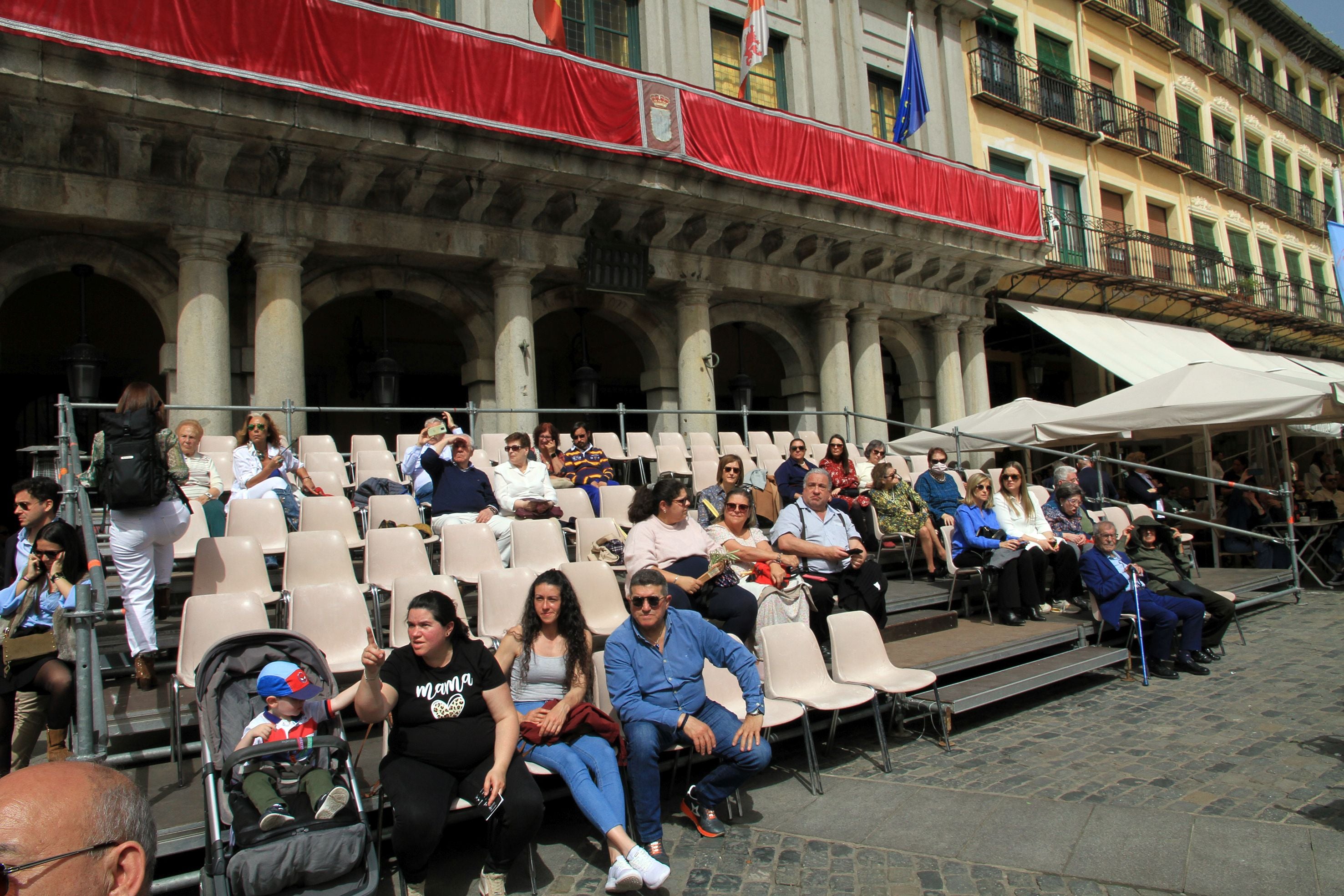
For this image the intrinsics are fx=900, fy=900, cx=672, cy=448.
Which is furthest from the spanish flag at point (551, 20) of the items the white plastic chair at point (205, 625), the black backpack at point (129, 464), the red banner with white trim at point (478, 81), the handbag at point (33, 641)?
the handbag at point (33, 641)

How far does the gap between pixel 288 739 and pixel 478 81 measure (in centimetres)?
873

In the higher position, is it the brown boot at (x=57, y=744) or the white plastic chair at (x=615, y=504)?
the white plastic chair at (x=615, y=504)

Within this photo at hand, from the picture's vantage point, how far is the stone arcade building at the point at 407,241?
932cm

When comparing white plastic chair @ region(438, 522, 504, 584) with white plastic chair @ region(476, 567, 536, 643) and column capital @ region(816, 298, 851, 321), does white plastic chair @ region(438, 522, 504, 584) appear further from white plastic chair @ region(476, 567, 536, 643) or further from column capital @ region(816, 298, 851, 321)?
column capital @ region(816, 298, 851, 321)

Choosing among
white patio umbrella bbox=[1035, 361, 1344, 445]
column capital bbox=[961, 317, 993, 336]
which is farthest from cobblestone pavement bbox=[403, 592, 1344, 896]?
column capital bbox=[961, 317, 993, 336]

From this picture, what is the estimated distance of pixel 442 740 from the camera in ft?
13.2

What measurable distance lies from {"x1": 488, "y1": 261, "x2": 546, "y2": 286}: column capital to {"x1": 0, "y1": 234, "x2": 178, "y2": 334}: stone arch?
388 cm

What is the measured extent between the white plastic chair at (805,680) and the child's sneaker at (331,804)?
8.31 feet

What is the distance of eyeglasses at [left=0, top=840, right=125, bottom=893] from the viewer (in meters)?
1.35

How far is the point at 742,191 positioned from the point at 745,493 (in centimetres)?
770

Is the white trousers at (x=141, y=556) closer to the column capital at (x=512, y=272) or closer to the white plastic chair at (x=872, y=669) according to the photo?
the white plastic chair at (x=872, y=669)

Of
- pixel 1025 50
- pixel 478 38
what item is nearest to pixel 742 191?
pixel 478 38

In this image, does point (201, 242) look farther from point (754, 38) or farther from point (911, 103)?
point (911, 103)

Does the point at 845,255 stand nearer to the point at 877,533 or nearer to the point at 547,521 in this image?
the point at 877,533
